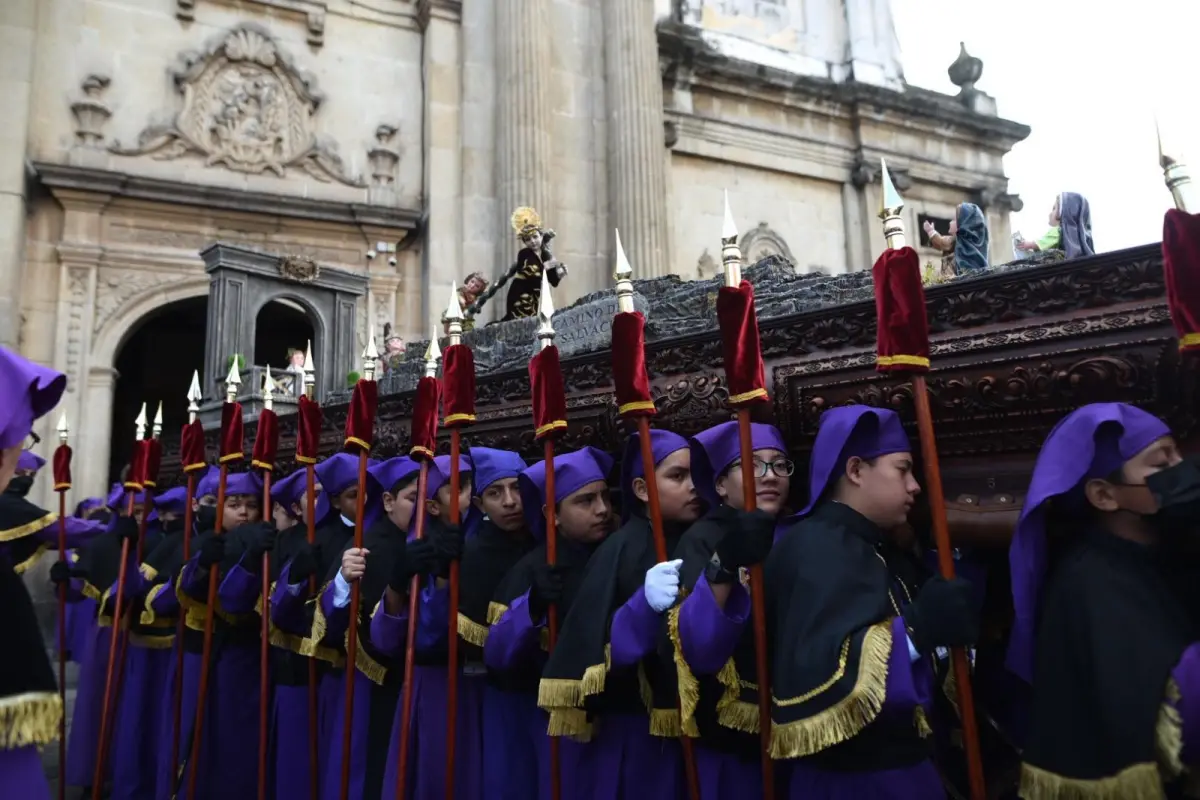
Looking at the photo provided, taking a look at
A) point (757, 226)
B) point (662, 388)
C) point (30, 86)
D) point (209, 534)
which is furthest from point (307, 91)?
point (662, 388)

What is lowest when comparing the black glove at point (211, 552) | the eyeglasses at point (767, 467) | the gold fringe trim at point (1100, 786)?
the gold fringe trim at point (1100, 786)

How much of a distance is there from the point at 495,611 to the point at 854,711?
5.85 feet

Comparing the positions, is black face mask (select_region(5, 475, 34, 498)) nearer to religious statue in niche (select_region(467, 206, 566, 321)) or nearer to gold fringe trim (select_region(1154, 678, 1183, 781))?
religious statue in niche (select_region(467, 206, 566, 321))

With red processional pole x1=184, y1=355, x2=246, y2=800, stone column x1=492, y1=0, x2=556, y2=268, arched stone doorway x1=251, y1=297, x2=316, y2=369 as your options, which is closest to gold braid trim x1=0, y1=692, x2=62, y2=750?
red processional pole x1=184, y1=355, x2=246, y2=800

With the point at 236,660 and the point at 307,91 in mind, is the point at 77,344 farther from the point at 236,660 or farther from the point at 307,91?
the point at 236,660

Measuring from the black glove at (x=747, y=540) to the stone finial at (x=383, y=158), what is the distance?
478 inches

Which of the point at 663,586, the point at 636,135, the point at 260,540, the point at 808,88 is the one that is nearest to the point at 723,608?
the point at 663,586

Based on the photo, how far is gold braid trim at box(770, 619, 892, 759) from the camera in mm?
2049

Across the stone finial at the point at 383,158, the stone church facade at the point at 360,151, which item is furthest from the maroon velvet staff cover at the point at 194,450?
the stone finial at the point at 383,158

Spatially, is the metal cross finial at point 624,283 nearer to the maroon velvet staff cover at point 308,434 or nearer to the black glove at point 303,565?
the maroon velvet staff cover at point 308,434

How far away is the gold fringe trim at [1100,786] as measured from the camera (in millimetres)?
1740

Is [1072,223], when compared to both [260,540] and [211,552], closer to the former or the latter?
[260,540]

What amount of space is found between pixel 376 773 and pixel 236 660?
5.43 ft

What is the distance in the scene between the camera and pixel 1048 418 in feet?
9.41
